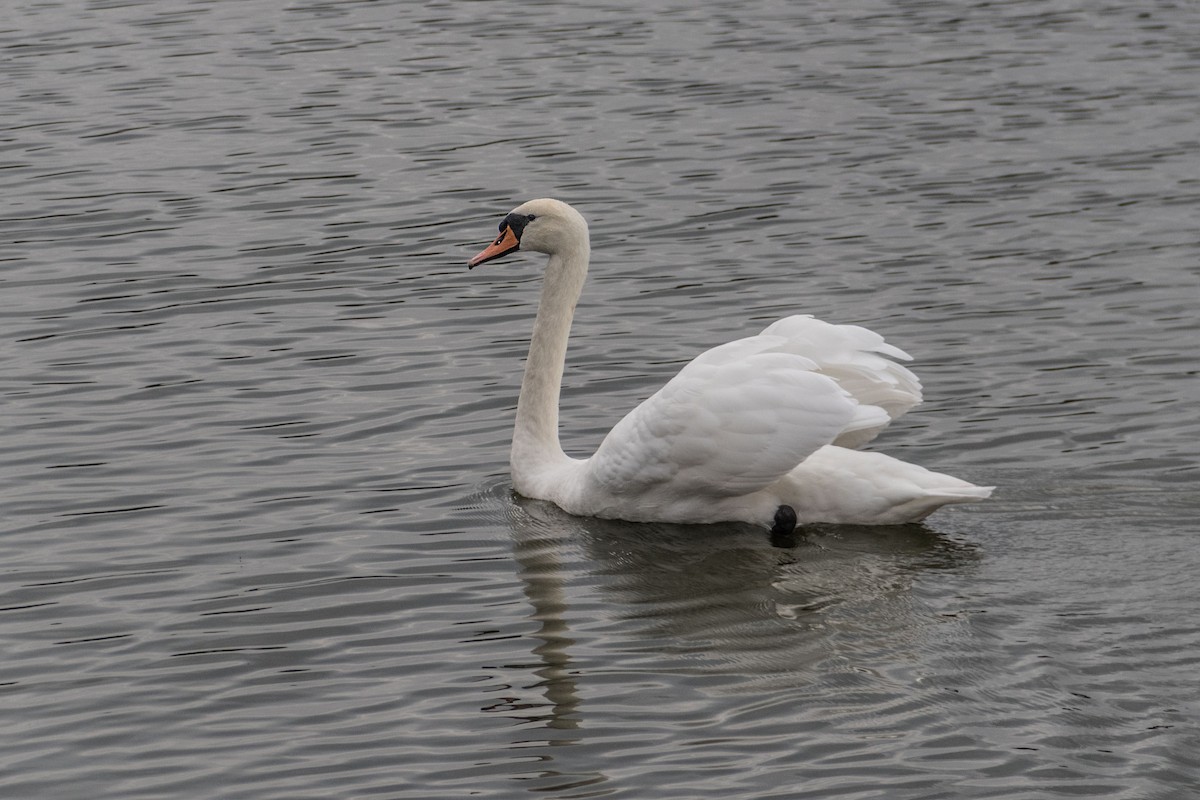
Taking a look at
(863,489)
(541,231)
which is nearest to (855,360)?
(863,489)

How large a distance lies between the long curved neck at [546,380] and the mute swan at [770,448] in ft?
0.46

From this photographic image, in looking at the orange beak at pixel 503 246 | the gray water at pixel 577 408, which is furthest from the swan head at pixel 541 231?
the gray water at pixel 577 408

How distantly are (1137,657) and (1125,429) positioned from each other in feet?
10.4

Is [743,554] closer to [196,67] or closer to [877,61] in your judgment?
[877,61]

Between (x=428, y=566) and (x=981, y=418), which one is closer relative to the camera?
(x=428, y=566)

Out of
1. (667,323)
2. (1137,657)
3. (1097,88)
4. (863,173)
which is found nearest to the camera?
(1137,657)

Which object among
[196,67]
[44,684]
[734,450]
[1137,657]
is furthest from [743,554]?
[196,67]

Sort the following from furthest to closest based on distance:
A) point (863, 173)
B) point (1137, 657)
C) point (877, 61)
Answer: point (877, 61) → point (863, 173) → point (1137, 657)

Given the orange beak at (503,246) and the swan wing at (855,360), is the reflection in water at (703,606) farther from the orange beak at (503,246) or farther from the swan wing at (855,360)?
the orange beak at (503,246)

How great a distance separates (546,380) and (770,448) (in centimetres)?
175

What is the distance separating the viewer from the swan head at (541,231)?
10.1m

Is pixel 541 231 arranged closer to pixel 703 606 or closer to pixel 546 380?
pixel 546 380

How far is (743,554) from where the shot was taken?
8984mm

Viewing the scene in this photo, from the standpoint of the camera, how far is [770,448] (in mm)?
8781
